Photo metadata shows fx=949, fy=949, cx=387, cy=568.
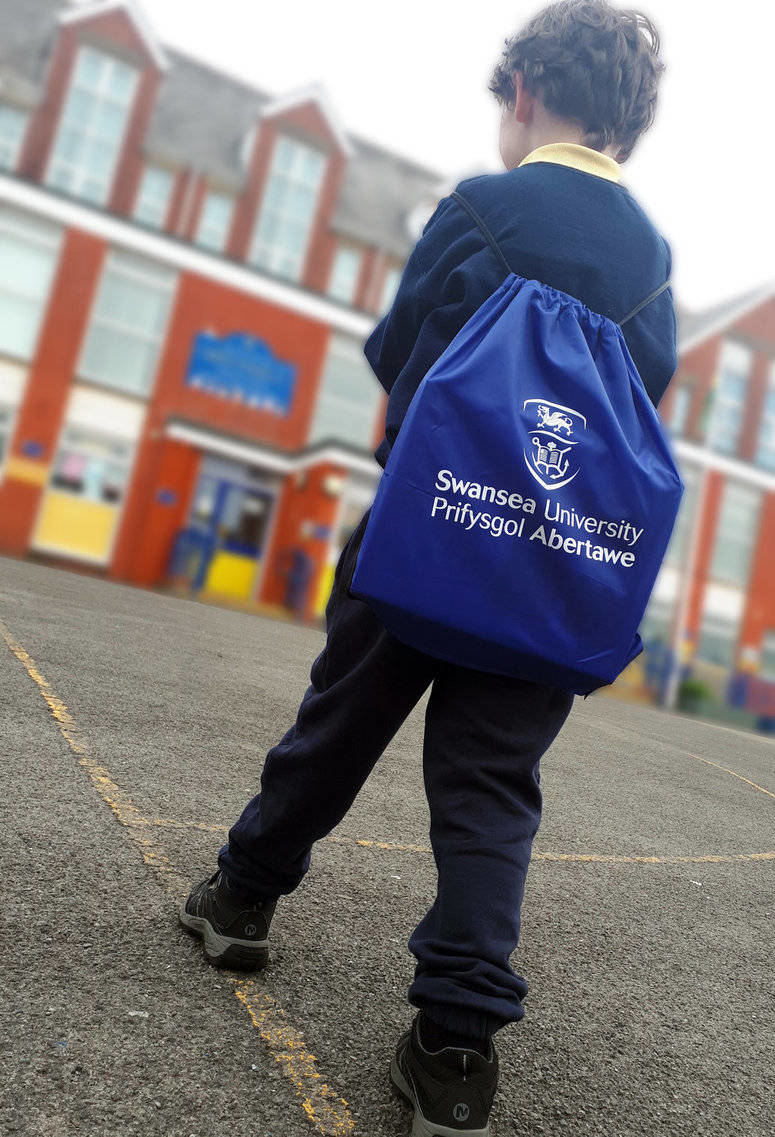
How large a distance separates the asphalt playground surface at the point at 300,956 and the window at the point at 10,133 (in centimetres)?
1780

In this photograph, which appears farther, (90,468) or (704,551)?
(704,551)

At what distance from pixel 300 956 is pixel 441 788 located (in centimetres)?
64

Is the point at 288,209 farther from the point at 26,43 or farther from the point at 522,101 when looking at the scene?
the point at 522,101

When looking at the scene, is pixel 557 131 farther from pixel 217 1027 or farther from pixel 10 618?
pixel 10 618

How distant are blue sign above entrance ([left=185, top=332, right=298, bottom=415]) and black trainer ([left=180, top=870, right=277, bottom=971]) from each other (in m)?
18.3

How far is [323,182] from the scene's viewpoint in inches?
832

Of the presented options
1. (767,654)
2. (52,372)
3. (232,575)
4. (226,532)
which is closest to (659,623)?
(767,654)

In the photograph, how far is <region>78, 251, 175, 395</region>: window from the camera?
18859 mm

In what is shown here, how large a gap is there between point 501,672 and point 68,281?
753 inches

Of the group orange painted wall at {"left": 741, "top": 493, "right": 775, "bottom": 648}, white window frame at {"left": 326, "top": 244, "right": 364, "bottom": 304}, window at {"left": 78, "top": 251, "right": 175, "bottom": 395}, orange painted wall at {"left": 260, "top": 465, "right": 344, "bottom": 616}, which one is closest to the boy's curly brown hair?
orange painted wall at {"left": 260, "top": 465, "right": 344, "bottom": 616}

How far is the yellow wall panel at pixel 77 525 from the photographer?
1816 centimetres

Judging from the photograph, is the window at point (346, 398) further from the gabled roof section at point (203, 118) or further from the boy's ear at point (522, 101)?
the boy's ear at point (522, 101)

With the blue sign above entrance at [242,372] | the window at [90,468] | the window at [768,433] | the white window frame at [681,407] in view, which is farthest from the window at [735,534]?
the window at [90,468]

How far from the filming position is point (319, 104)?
69.4ft
